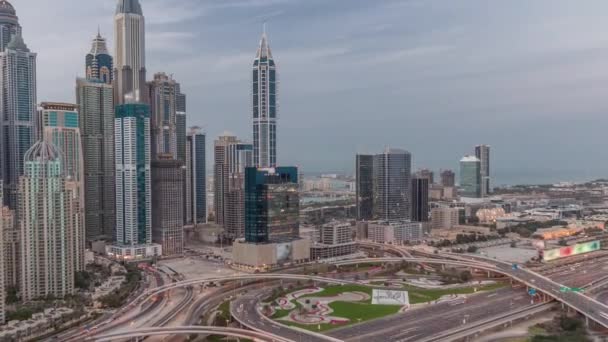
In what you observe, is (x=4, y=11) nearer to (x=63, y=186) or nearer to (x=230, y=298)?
(x=63, y=186)

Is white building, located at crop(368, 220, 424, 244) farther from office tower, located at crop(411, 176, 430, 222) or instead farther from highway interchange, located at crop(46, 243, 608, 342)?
highway interchange, located at crop(46, 243, 608, 342)

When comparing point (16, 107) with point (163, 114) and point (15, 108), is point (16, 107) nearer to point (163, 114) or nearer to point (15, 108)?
point (15, 108)

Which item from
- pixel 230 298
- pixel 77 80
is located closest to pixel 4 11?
pixel 77 80

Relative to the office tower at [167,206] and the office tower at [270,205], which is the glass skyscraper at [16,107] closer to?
the office tower at [167,206]

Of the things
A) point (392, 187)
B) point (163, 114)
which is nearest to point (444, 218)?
point (392, 187)

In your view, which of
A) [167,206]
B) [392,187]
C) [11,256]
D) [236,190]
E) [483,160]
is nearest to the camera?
[11,256]

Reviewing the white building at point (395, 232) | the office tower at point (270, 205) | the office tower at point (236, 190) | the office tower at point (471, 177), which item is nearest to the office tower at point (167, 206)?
the office tower at point (236, 190)
